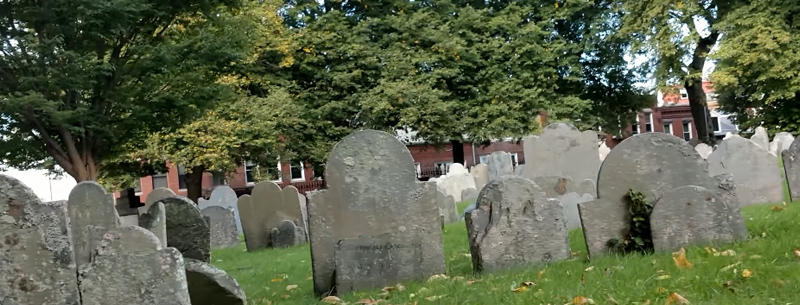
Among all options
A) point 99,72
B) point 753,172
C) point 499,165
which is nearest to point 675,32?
point 499,165

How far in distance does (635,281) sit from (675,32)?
24785mm

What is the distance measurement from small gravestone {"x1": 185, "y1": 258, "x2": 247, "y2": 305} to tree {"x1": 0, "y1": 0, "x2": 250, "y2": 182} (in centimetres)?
1030

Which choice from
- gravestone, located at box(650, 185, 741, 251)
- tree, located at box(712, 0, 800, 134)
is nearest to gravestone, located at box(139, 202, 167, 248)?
gravestone, located at box(650, 185, 741, 251)

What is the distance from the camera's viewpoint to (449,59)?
99.1 ft

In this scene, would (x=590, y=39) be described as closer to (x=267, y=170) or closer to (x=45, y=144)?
(x=267, y=170)

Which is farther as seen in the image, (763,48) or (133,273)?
(763,48)

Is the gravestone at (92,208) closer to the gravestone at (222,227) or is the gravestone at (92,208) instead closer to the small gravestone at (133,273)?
the small gravestone at (133,273)

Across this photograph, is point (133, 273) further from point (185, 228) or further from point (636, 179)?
point (636, 179)

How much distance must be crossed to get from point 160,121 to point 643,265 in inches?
512

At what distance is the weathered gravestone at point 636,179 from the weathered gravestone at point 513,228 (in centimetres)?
35

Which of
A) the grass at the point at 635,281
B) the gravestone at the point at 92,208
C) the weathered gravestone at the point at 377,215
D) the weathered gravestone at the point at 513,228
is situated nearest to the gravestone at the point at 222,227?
the grass at the point at 635,281

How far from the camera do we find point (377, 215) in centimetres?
718

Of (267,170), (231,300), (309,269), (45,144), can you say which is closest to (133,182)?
(267,170)

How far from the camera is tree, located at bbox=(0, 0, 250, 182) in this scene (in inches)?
575
